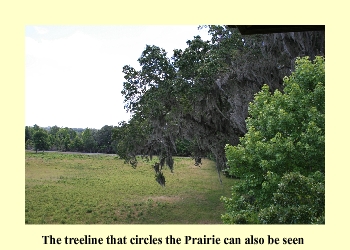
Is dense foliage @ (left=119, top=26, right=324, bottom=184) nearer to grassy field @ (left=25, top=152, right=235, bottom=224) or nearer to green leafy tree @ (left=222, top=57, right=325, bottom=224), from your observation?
grassy field @ (left=25, top=152, right=235, bottom=224)

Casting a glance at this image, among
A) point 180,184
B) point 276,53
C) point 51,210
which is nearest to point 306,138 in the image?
point 276,53

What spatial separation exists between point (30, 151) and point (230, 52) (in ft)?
156

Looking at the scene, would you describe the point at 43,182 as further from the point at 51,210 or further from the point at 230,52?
the point at 230,52

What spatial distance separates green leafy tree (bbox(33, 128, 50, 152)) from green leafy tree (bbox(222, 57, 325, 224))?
160ft

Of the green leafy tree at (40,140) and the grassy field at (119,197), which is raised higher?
the green leafy tree at (40,140)

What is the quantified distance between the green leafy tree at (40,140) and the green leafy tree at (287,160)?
48.6 meters

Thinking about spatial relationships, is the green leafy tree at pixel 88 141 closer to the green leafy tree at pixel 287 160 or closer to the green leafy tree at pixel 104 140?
the green leafy tree at pixel 104 140

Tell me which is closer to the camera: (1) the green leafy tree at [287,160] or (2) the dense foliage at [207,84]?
(1) the green leafy tree at [287,160]

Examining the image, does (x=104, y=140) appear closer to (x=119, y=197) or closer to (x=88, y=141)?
(x=88, y=141)

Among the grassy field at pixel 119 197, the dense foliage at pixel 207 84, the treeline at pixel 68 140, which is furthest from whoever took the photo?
the treeline at pixel 68 140

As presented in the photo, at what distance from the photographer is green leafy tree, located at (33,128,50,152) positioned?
169 ft

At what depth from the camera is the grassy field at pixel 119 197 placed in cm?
1642

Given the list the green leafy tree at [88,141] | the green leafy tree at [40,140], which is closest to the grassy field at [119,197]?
the green leafy tree at [40,140]

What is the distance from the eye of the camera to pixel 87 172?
114 feet
